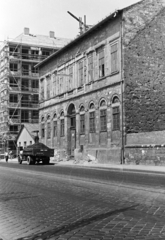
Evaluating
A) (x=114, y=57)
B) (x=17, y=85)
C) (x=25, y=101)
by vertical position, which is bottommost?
(x=114, y=57)

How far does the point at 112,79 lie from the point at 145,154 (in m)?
7.90

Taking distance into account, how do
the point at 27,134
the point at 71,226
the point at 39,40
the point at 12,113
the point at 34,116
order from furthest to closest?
1. the point at 39,40
2. the point at 34,116
3. the point at 12,113
4. the point at 27,134
5. the point at 71,226

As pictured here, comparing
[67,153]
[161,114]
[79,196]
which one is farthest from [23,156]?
[79,196]

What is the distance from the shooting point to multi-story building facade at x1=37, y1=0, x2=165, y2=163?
28266 mm

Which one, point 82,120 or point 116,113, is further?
point 82,120

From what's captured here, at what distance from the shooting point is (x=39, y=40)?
6675 cm

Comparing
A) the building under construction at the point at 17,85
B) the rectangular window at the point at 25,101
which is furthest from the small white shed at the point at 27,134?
the rectangular window at the point at 25,101

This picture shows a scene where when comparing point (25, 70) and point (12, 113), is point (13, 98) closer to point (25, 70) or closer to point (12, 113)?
point (12, 113)

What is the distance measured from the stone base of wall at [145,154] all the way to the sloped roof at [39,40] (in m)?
41.5

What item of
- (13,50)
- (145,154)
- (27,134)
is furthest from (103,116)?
(13,50)

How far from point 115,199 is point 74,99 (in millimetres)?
28421

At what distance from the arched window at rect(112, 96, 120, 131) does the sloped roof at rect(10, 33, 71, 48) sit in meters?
37.2

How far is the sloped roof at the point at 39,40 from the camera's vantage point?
64.6 m

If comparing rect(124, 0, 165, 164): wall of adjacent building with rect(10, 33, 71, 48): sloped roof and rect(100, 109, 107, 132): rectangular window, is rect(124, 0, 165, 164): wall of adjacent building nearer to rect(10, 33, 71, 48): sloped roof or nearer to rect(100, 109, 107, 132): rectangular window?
rect(100, 109, 107, 132): rectangular window
